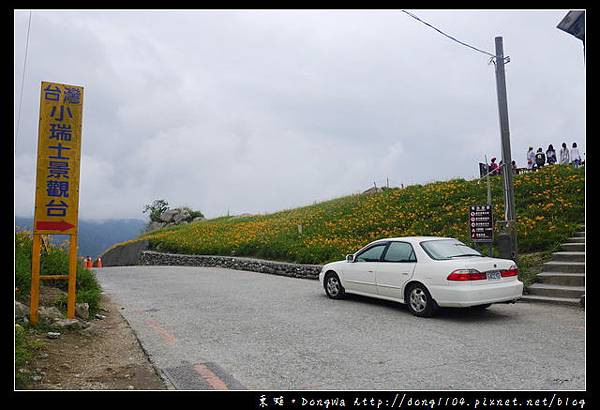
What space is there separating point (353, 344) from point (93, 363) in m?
3.35

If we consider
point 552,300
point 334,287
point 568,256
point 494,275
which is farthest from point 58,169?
point 568,256

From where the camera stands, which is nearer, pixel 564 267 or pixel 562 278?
pixel 562 278

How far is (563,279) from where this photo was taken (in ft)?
32.1

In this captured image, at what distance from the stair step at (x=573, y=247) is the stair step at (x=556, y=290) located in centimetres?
170

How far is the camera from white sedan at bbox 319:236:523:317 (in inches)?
295

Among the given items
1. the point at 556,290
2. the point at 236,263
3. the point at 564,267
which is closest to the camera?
the point at 556,290

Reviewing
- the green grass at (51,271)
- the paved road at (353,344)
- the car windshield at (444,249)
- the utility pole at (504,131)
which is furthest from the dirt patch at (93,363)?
the utility pole at (504,131)

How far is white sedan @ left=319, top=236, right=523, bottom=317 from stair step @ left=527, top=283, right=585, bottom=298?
6.09 ft

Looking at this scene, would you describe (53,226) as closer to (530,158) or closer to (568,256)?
(568,256)

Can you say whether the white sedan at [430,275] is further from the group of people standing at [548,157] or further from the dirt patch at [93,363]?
the group of people standing at [548,157]
